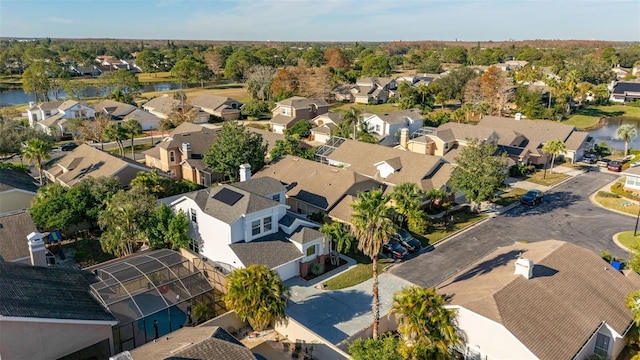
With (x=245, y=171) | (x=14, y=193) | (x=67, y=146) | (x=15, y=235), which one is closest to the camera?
(x=15, y=235)

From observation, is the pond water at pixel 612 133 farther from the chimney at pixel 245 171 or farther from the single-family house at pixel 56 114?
the single-family house at pixel 56 114

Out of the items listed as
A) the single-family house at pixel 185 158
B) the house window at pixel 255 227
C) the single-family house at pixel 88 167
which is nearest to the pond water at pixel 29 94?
the single-family house at pixel 88 167

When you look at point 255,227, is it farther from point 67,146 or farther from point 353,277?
point 67,146

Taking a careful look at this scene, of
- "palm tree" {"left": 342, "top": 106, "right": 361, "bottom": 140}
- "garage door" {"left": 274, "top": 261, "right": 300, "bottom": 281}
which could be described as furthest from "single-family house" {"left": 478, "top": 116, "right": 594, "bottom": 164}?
"garage door" {"left": 274, "top": 261, "right": 300, "bottom": 281}

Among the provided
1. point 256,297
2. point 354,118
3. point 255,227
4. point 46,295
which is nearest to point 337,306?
point 256,297

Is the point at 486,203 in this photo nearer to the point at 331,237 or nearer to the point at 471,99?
the point at 331,237

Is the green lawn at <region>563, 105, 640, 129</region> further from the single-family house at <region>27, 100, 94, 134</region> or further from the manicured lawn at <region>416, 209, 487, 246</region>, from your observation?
the single-family house at <region>27, 100, 94, 134</region>

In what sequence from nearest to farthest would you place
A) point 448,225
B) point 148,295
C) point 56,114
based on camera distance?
1. point 148,295
2. point 448,225
3. point 56,114
